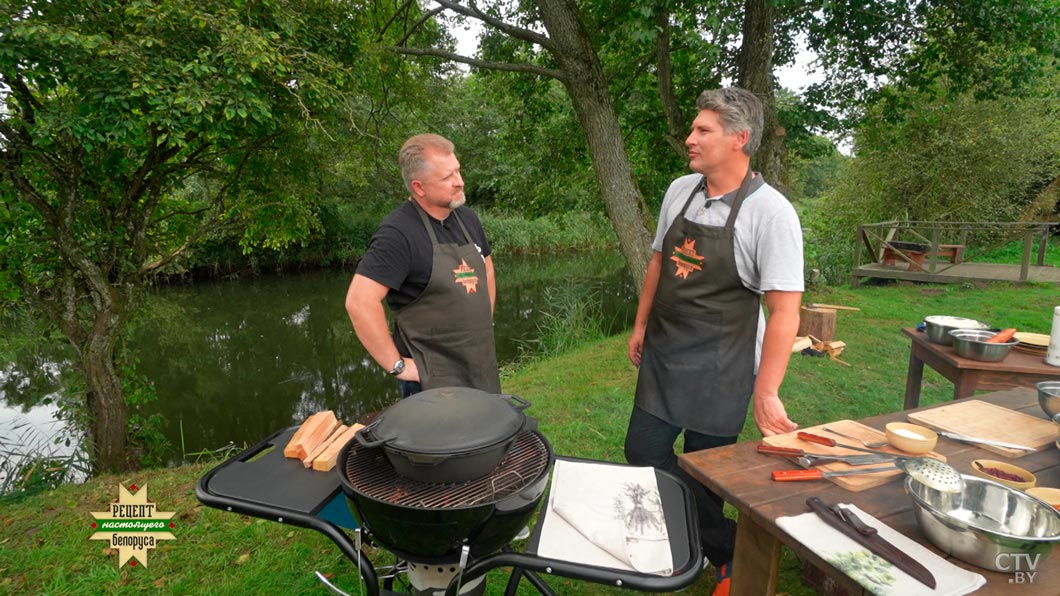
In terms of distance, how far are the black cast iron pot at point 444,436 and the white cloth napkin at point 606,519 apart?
0.23 meters

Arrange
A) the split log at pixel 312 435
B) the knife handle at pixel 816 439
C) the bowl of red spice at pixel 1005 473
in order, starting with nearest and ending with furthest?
the bowl of red spice at pixel 1005 473 → the knife handle at pixel 816 439 → the split log at pixel 312 435

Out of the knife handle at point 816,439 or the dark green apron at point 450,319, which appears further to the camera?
the dark green apron at point 450,319

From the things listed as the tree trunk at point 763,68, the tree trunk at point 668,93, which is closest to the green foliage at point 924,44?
the tree trunk at point 763,68

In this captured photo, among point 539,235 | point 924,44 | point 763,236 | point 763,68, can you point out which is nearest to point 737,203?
point 763,236

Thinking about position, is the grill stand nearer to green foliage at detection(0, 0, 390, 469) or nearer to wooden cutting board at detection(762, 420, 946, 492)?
wooden cutting board at detection(762, 420, 946, 492)

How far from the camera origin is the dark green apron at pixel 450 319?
2.19m

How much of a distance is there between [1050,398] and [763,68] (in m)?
4.88

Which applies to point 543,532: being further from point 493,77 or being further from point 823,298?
point 823,298

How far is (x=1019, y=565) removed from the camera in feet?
3.35

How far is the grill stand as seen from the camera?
1155mm

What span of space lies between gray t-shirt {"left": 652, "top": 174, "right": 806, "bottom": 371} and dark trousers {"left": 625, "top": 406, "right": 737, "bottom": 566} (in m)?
0.66

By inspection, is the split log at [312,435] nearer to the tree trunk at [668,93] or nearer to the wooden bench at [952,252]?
the tree trunk at [668,93]

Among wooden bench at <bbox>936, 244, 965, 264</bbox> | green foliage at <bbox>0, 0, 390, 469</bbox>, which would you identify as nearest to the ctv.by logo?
green foliage at <bbox>0, 0, 390, 469</bbox>

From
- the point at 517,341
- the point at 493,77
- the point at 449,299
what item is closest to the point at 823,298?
the point at 517,341
